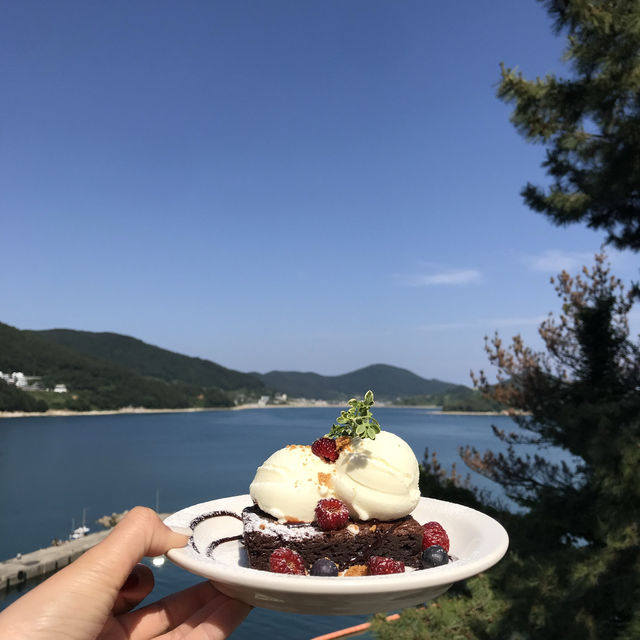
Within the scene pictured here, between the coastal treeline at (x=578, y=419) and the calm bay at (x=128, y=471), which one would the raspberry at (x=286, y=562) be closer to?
the coastal treeline at (x=578, y=419)

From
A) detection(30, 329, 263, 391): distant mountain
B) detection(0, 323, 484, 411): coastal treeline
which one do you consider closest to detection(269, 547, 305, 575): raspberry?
detection(0, 323, 484, 411): coastal treeline

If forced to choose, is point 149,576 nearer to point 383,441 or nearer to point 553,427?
point 383,441

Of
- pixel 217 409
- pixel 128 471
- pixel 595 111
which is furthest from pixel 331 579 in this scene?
pixel 217 409

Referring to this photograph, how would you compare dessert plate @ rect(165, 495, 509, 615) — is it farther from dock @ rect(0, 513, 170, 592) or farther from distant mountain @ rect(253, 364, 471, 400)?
distant mountain @ rect(253, 364, 471, 400)

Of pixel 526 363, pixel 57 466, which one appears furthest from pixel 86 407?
pixel 526 363

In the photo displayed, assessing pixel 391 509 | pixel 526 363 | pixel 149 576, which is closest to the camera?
pixel 149 576

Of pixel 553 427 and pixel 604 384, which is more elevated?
pixel 604 384

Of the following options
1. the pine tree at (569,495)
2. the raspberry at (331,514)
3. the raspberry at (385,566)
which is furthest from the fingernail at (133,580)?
the pine tree at (569,495)

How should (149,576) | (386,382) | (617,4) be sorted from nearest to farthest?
(149,576) → (617,4) → (386,382)
